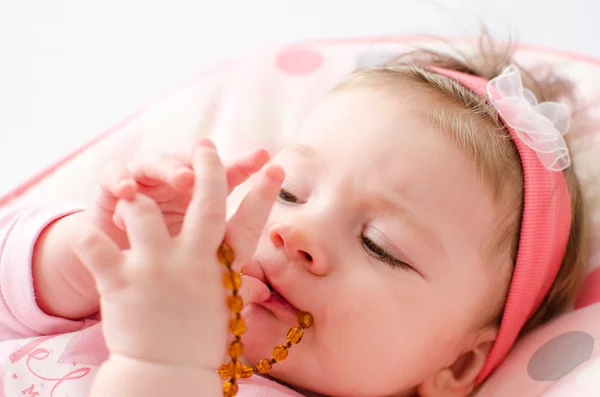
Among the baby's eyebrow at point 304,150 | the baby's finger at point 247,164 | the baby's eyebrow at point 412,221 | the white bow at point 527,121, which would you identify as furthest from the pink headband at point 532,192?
the baby's finger at point 247,164

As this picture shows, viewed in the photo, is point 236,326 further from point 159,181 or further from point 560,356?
point 560,356

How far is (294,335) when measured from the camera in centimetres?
89

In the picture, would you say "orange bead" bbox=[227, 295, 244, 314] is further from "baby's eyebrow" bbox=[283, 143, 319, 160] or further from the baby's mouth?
"baby's eyebrow" bbox=[283, 143, 319, 160]

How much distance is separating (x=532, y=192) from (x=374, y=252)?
9.6 inches

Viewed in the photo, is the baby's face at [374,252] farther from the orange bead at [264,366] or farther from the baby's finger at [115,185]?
the baby's finger at [115,185]

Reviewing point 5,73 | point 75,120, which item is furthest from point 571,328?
point 5,73

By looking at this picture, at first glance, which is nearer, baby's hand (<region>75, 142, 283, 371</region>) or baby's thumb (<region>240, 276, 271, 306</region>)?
baby's hand (<region>75, 142, 283, 371</region>)

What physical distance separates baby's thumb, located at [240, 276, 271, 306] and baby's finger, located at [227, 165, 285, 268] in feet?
0.32

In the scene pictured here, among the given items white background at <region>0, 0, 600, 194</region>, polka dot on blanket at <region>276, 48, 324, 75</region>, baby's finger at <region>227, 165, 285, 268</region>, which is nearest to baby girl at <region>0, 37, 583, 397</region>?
baby's finger at <region>227, 165, 285, 268</region>

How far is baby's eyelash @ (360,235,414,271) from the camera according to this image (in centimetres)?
91

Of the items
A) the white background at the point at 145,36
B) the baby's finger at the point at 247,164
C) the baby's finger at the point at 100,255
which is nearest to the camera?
the baby's finger at the point at 100,255

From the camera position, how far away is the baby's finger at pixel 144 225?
2.30ft

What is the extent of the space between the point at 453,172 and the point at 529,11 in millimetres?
969

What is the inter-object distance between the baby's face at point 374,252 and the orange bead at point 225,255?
15cm
